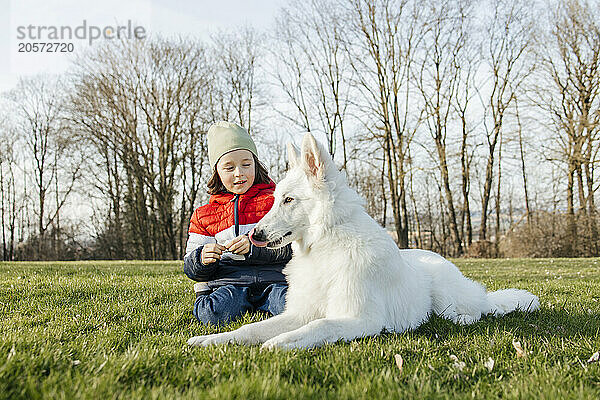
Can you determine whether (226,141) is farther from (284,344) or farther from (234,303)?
(284,344)

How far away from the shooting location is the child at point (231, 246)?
4461mm

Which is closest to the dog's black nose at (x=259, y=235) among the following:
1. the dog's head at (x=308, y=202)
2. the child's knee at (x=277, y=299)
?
the dog's head at (x=308, y=202)

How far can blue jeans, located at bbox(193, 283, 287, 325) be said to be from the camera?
433 cm

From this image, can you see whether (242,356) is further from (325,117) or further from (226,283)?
(325,117)

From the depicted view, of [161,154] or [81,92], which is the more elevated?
[81,92]

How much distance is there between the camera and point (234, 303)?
14.6 ft

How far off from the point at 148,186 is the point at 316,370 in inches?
1087

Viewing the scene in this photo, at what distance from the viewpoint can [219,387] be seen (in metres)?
2.17

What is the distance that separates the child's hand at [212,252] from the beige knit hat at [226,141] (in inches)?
44.2

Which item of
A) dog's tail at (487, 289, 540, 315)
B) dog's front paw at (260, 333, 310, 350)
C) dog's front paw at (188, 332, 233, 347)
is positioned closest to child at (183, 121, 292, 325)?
dog's front paw at (188, 332, 233, 347)

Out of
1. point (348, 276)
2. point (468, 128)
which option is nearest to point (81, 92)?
point (468, 128)

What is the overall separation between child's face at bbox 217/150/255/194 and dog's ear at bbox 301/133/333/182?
4.68 feet

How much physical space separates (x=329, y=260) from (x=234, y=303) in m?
1.30

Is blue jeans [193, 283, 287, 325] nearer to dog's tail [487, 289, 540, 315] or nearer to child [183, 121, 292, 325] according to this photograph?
child [183, 121, 292, 325]
